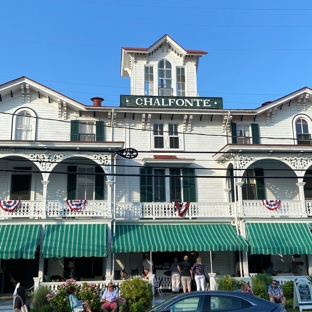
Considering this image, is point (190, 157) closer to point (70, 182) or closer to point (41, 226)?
point (70, 182)

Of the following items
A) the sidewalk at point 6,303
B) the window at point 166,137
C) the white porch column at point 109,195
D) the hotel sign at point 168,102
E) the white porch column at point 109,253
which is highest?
the hotel sign at point 168,102

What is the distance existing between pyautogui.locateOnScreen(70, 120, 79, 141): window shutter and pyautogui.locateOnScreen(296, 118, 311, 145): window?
12.3m

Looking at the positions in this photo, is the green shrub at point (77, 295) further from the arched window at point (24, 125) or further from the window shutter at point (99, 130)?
the arched window at point (24, 125)

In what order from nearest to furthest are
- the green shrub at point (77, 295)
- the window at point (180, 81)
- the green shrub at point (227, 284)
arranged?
the green shrub at point (77, 295), the green shrub at point (227, 284), the window at point (180, 81)

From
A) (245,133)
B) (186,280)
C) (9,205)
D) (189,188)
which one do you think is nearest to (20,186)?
(9,205)

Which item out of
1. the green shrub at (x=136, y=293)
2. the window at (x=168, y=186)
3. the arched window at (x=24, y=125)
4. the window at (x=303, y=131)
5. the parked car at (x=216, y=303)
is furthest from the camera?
the window at (x=303, y=131)

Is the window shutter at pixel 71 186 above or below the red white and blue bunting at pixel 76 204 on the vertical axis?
above

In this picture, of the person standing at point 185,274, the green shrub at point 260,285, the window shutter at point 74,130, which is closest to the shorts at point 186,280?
the person standing at point 185,274

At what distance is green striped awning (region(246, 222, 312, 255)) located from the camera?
18.8m

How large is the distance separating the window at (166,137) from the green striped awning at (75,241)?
5.82 metres

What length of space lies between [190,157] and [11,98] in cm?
1023

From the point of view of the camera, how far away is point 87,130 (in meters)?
22.4

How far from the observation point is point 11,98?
22.3 metres

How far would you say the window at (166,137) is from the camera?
893 inches
